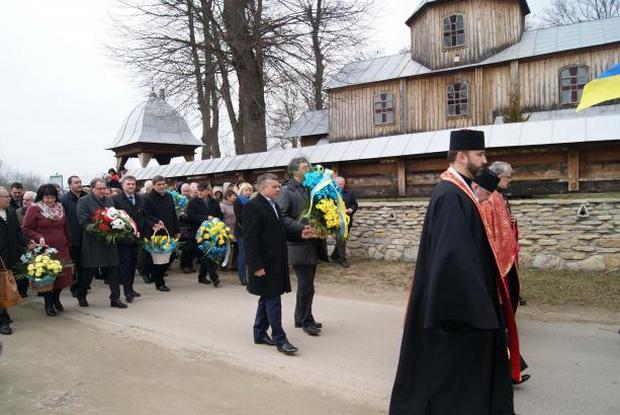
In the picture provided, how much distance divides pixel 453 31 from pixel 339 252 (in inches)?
700

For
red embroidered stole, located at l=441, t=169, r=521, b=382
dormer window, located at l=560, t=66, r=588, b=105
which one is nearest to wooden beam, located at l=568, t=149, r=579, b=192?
red embroidered stole, located at l=441, t=169, r=521, b=382

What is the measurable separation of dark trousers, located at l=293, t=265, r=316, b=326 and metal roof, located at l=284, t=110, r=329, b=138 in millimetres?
24592

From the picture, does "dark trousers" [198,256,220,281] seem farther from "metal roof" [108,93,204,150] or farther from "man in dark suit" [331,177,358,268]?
"metal roof" [108,93,204,150]

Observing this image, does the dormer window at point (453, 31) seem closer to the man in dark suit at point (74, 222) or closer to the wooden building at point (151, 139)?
the wooden building at point (151, 139)

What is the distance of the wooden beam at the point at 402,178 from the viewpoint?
11828 millimetres

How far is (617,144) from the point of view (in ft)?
31.2

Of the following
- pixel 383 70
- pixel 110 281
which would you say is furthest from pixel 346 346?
pixel 383 70

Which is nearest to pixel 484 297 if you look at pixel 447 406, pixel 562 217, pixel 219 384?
pixel 447 406

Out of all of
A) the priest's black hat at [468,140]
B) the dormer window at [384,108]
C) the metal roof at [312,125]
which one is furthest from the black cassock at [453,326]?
the metal roof at [312,125]

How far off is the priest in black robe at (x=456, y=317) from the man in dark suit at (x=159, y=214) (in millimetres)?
6534

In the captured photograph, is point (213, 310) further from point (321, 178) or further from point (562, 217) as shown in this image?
point (562, 217)

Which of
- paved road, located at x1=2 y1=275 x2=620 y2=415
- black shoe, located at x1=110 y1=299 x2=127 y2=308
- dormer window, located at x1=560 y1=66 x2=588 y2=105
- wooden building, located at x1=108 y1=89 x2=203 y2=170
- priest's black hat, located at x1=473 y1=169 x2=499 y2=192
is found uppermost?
dormer window, located at x1=560 y1=66 x2=588 y2=105

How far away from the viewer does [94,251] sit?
299 inches

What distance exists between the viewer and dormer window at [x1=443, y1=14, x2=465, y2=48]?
24.4 metres
